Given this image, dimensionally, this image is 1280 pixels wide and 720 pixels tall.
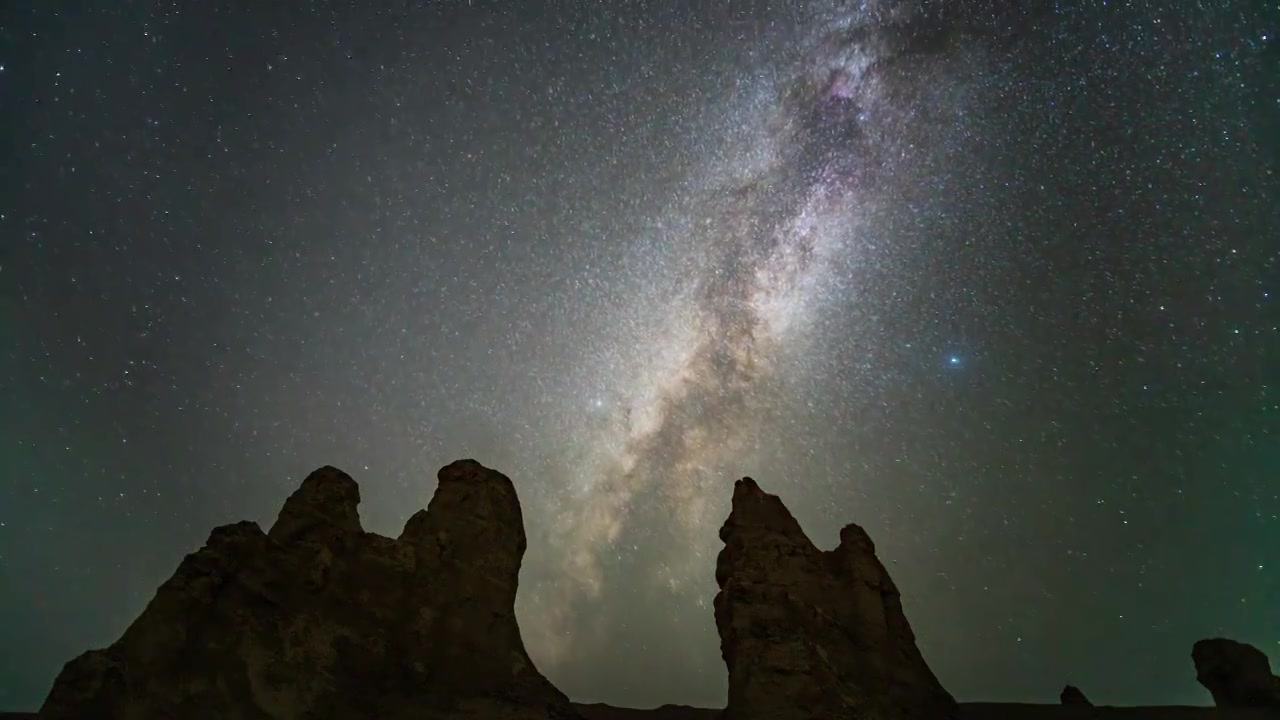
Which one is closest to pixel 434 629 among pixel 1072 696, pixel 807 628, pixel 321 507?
pixel 321 507

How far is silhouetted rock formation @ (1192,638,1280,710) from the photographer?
102 feet

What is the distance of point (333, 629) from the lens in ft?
66.7

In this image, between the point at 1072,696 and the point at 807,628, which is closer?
the point at 807,628

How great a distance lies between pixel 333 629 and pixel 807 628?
49.7 ft

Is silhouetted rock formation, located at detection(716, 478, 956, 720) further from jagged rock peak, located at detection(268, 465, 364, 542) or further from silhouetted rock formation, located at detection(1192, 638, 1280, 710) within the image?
silhouetted rock formation, located at detection(1192, 638, 1280, 710)

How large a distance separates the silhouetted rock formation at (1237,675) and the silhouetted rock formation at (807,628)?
63.3ft

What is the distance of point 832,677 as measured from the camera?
20.8 meters

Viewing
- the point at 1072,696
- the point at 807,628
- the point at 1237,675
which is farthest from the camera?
the point at 1072,696


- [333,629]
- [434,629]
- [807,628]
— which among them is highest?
[807,628]

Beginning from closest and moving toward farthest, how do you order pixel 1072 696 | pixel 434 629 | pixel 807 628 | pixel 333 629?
pixel 333 629 → pixel 434 629 → pixel 807 628 → pixel 1072 696

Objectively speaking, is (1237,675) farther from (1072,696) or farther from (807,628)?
(807,628)

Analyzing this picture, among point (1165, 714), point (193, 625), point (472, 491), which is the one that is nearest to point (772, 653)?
point (472, 491)

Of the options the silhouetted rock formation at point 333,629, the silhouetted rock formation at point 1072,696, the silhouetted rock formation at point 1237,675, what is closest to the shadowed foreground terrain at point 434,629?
the silhouetted rock formation at point 333,629

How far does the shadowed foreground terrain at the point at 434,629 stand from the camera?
17.8m
